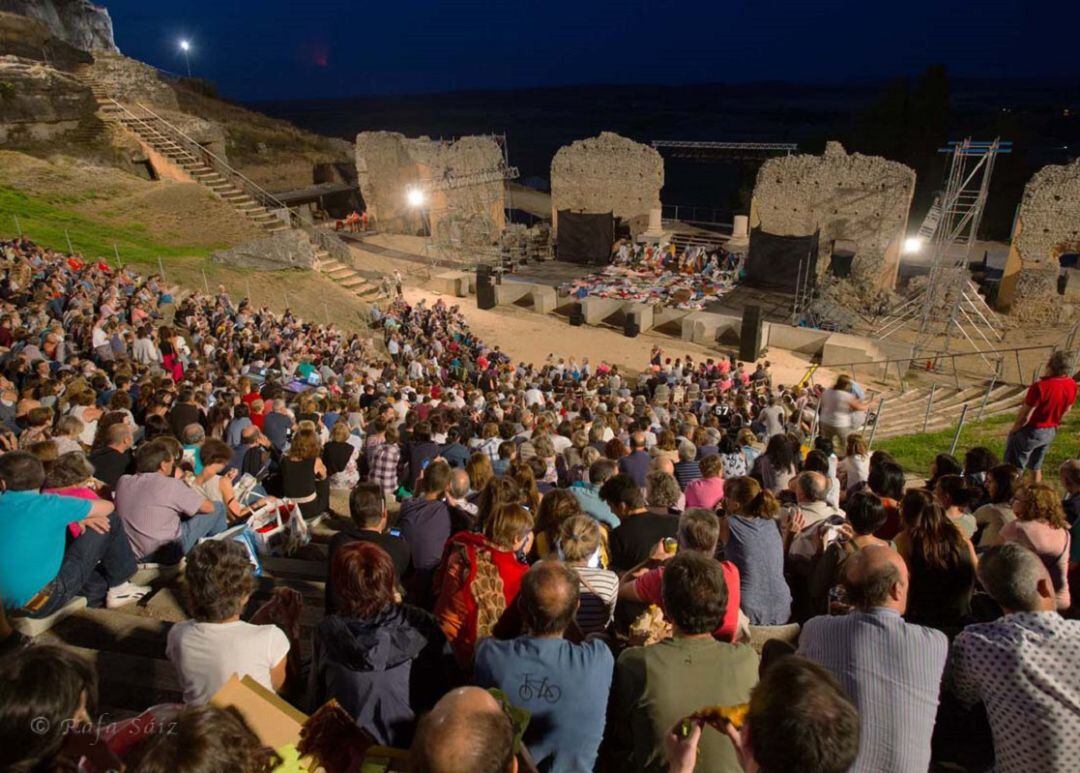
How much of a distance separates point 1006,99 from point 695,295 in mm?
126842

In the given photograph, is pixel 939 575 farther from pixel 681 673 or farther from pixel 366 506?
pixel 366 506

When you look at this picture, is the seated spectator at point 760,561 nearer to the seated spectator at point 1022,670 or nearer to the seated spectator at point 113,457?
the seated spectator at point 1022,670

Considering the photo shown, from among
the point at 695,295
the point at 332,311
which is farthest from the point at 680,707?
the point at 695,295

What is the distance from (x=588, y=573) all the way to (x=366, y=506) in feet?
4.69

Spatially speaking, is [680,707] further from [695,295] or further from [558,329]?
[695,295]

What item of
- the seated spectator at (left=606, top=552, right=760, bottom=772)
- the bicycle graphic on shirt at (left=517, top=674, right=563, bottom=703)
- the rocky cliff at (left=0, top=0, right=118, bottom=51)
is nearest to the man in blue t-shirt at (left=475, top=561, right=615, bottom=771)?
the bicycle graphic on shirt at (left=517, top=674, right=563, bottom=703)

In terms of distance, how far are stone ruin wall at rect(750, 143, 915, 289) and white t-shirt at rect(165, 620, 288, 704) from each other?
910 inches

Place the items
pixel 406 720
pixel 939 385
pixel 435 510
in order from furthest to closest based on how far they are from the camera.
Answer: pixel 939 385, pixel 435 510, pixel 406 720

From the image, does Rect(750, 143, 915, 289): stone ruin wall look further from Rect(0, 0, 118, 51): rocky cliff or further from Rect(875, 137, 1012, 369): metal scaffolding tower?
Rect(0, 0, 118, 51): rocky cliff

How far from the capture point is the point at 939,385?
16.3m

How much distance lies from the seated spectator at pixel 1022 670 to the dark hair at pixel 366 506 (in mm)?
3060

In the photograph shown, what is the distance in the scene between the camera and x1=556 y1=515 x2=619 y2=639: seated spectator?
11.4ft

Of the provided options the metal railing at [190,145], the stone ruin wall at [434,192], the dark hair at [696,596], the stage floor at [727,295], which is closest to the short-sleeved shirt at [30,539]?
the dark hair at [696,596]

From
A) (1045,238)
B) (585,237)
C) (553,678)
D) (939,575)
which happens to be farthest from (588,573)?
(585,237)
